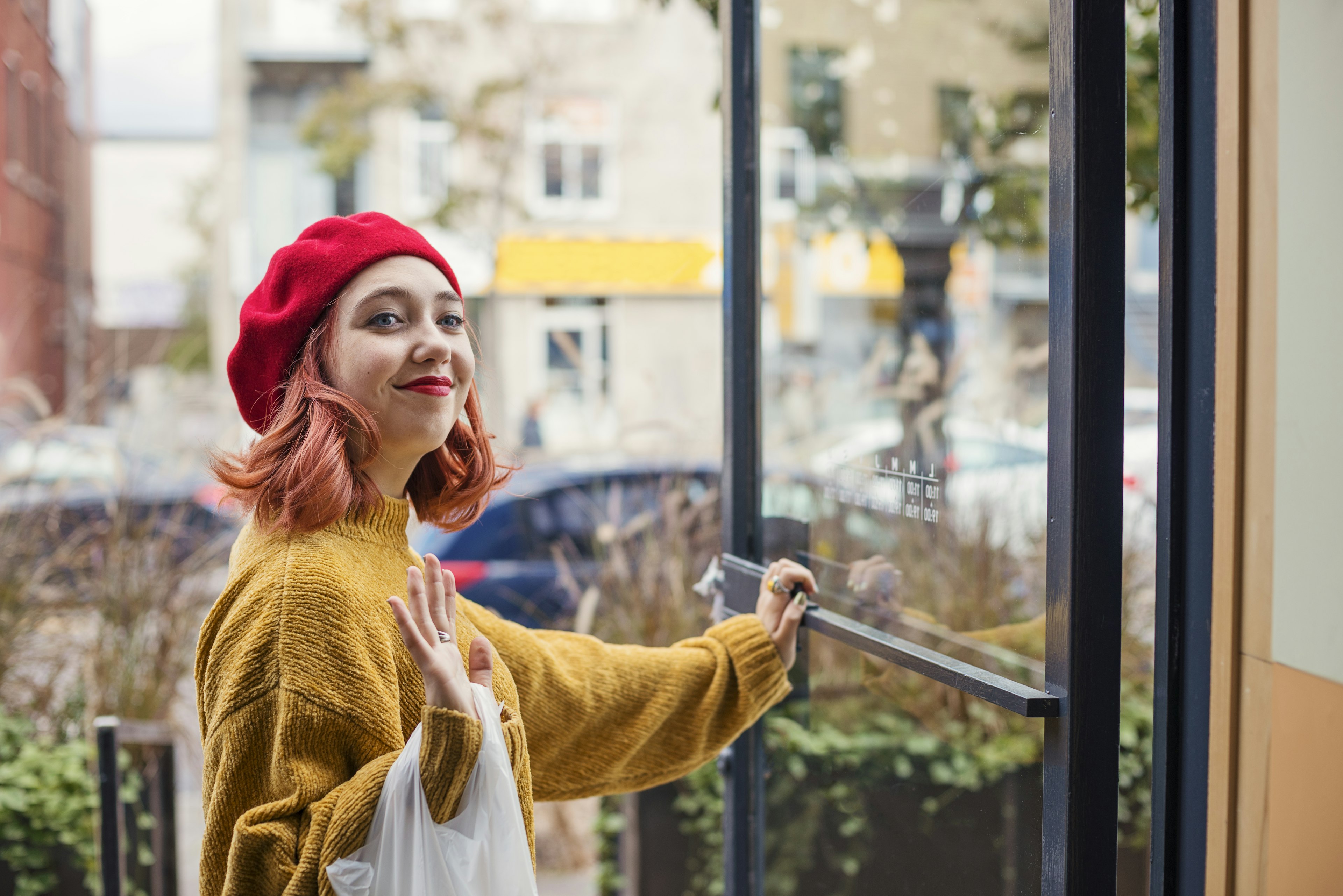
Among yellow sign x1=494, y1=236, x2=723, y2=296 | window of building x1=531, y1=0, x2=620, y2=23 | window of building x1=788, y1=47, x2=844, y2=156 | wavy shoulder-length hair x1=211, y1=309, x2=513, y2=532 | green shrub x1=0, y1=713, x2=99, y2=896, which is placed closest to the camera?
wavy shoulder-length hair x1=211, y1=309, x2=513, y2=532

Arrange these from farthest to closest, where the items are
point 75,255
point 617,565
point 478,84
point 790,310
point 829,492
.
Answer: point 75,255 → point 478,84 → point 790,310 → point 617,565 → point 829,492

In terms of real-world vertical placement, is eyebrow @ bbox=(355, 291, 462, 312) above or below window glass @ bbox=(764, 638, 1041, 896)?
above

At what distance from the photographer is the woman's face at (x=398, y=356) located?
1431 millimetres

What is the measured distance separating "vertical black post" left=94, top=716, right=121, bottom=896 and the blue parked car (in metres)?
1.24

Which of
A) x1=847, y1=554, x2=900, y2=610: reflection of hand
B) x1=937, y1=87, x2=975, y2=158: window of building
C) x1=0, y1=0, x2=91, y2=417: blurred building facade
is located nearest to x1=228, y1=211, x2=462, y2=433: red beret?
x1=847, y1=554, x2=900, y2=610: reflection of hand

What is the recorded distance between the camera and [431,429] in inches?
57.7

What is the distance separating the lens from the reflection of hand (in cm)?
181

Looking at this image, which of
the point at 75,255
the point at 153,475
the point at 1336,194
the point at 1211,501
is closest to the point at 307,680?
the point at 1211,501

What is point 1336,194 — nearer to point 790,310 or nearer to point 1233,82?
point 1233,82

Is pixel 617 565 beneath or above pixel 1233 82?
beneath

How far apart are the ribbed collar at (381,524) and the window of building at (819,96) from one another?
2.59 metres

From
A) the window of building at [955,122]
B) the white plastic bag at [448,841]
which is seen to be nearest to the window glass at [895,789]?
the white plastic bag at [448,841]

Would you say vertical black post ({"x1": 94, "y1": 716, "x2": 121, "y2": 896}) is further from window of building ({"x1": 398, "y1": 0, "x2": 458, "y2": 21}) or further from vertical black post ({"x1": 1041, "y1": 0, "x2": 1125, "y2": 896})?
window of building ({"x1": 398, "y1": 0, "x2": 458, "y2": 21})

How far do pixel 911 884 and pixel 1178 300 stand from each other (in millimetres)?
1057
